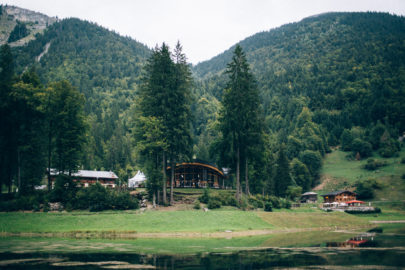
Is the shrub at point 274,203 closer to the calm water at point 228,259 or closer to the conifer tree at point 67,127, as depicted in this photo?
the conifer tree at point 67,127

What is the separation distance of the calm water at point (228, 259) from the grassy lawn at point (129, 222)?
14.0 metres

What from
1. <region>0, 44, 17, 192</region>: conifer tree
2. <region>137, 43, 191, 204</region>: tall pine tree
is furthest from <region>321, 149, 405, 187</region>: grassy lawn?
<region>0, 44, 17, 192</region>: conifer tree

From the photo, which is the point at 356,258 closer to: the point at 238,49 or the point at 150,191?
the point at 150,191

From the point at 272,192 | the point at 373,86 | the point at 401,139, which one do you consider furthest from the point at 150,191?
the point at 373,86

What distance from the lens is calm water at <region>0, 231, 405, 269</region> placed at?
62.9 ft

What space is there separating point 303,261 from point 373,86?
184 meters

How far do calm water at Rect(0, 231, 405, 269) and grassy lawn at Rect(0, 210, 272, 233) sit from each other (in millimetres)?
13974

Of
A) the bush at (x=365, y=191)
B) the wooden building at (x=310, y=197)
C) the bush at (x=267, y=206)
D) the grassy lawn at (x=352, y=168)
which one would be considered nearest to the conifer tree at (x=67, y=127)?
the bush at (x=267, y=206)

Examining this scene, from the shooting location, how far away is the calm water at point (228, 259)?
1917 centimetres

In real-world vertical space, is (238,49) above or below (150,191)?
above

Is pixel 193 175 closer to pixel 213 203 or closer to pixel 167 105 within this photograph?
pixel 213 203

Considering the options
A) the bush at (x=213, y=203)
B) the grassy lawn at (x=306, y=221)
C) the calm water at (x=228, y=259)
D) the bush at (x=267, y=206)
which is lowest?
the grassy lawn at (x=306, y=221)

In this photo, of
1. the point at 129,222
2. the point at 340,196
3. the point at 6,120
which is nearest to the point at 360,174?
the point at 340,196

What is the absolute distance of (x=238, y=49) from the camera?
58.8 m
